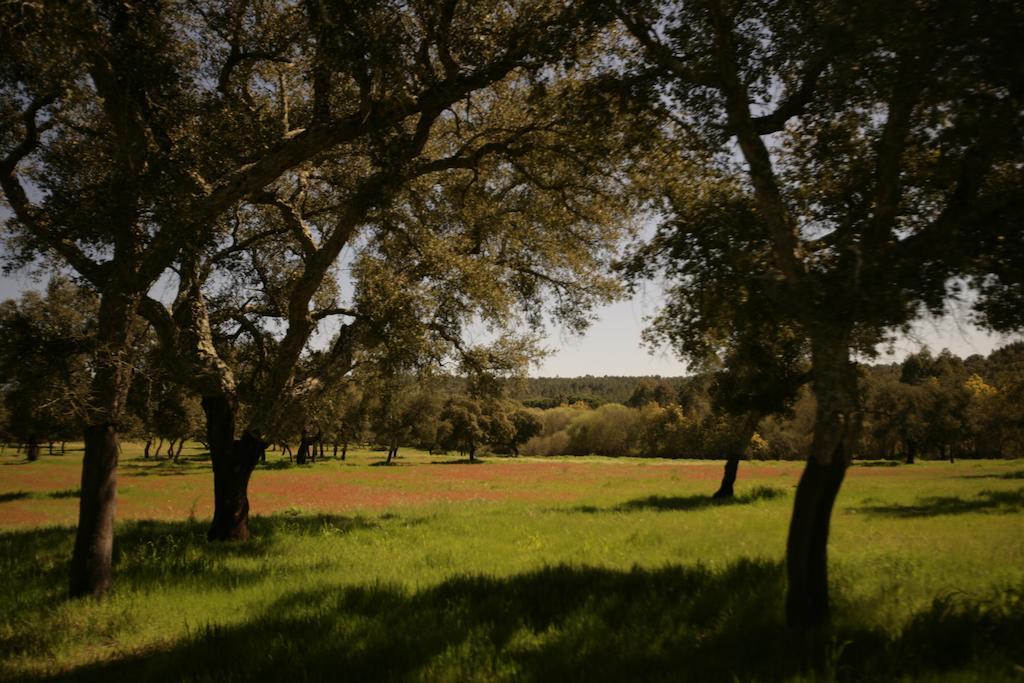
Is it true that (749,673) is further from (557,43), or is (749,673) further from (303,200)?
(303,200)

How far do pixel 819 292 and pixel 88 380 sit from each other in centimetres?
1146

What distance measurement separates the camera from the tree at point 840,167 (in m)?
→ 5.76

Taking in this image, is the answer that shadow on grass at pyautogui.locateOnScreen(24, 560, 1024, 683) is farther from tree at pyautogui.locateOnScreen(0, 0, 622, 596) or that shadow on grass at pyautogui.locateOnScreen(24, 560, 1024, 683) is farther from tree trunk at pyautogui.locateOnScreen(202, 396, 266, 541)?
tree trunk at pyautogui.locateOnScreen(202, 396, 266, 541)

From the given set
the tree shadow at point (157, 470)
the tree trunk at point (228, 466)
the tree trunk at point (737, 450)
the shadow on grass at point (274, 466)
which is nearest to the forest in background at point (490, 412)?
the tree trunk at point (737, 450)

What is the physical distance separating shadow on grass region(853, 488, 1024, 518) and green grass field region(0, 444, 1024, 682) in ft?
8.48

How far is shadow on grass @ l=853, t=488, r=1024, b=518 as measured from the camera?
17938 mm

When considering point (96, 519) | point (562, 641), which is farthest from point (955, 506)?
point (96, 519)

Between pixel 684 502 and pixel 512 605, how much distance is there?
17273mm

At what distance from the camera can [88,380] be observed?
9.55 metres

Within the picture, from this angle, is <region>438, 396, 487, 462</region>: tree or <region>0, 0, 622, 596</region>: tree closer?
<region>0, 0, 622, 596</region>: tree

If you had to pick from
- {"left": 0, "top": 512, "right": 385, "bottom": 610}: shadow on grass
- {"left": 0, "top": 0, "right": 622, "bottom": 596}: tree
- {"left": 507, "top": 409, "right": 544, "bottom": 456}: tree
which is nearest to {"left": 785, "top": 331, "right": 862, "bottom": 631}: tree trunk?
{"left": 0, "top": 0, "right": 622, "bottom": 596}: tree

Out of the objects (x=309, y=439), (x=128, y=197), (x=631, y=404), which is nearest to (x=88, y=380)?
(x=128, y=197)

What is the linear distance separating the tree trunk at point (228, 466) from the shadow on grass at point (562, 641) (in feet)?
20.4

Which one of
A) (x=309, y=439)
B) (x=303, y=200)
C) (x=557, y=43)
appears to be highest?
(x=557, y=43)
